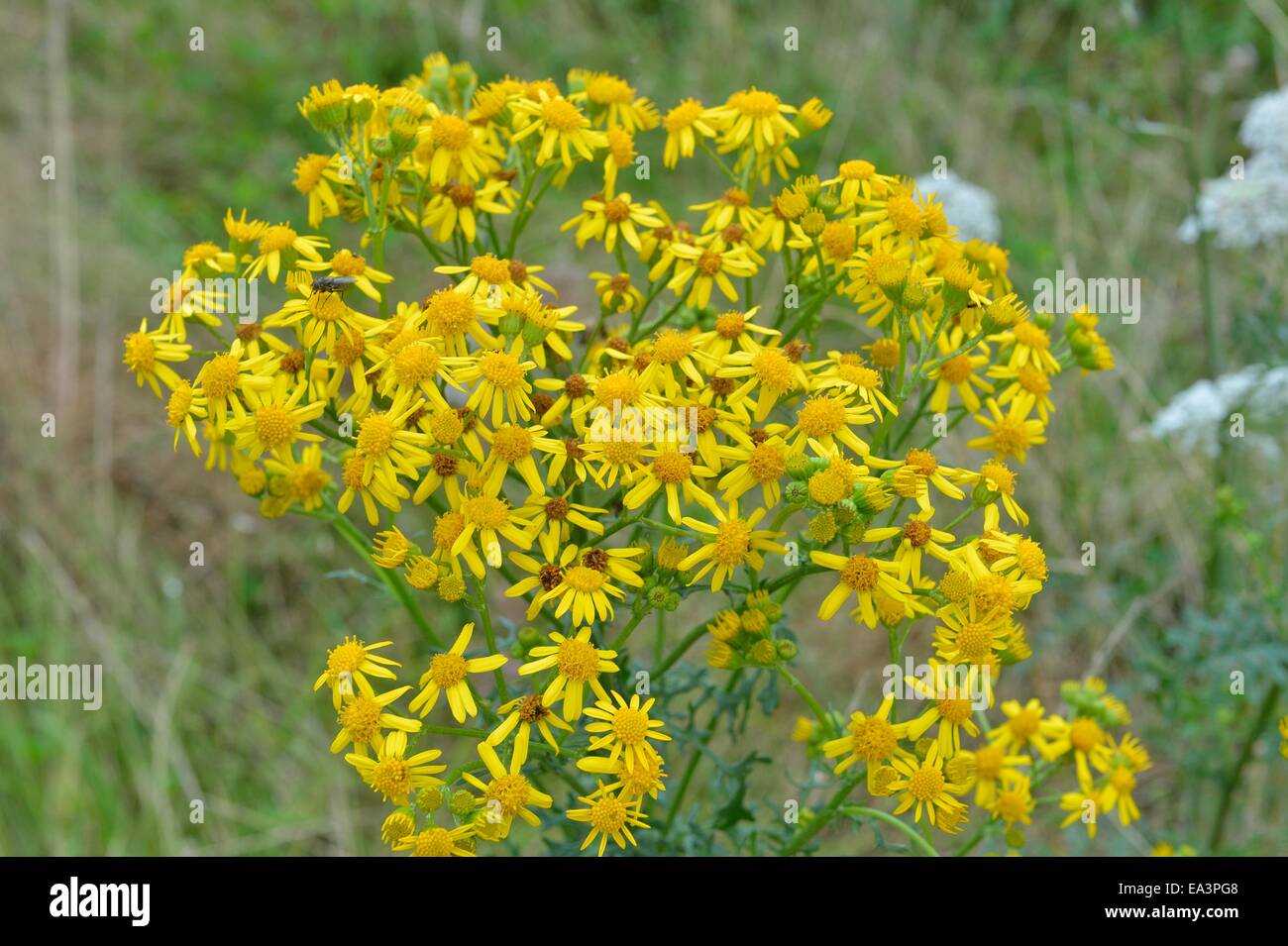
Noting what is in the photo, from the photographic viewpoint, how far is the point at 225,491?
17.5 feet

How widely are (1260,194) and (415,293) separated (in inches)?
148

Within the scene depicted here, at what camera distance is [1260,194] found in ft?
13.0

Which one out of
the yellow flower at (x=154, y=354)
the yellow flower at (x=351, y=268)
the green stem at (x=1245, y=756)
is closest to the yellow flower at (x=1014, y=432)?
the yellow flower at (x=351, y=268)

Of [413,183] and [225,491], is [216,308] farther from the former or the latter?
[225,491]

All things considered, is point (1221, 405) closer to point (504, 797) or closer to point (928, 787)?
point (928, 787)

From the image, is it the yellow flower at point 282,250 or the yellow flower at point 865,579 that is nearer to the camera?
the yellow flower at point 865,579

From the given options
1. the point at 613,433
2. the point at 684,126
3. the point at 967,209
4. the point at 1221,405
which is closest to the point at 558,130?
the point at 684,126

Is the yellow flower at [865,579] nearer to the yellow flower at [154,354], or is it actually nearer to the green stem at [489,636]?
the green stem at [489,636]

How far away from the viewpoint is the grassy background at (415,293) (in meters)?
4.11

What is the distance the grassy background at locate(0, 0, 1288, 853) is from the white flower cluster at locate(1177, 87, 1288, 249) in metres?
0.21

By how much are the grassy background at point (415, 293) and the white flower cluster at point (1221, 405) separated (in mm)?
122

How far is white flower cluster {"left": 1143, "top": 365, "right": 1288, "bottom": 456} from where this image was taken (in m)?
3.45

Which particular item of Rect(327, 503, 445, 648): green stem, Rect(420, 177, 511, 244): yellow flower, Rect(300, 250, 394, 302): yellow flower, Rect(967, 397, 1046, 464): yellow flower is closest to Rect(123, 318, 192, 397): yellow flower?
Rect(300, 250, 394, 302): yellow flower
